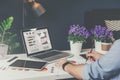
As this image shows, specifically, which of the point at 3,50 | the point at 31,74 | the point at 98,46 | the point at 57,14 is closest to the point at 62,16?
the point at 57,14

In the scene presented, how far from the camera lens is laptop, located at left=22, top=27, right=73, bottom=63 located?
2.45m

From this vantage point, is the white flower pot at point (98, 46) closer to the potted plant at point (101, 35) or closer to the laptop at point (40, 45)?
the potted plant at point (101, 35)

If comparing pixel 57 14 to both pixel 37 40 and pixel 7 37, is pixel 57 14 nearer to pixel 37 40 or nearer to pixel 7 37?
pixel 37 40

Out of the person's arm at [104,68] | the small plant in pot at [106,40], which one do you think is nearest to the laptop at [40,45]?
the small plant in pot at [106,40]

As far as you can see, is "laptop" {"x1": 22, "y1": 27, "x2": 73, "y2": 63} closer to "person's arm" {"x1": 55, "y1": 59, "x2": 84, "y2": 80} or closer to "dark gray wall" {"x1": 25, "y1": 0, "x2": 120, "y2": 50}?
"dark gray wall" {"x1": 25, "y1": 0, "x2": 120, "y2": 50}

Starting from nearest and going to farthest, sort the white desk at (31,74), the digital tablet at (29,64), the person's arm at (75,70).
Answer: the person's arm at (75,70)
the white desk at (31,74)
the digital tablet at (29,64)

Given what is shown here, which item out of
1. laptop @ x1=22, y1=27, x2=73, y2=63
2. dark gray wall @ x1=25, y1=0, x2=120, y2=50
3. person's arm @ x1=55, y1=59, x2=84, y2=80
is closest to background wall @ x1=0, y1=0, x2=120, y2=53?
dark gray wall @ x1=25, y1=0, x2=120, y2=50

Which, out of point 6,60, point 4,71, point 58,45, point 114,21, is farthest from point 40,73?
point 114,21

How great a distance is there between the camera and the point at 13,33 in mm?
2734

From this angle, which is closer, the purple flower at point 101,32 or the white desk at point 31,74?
the white desk at point 31,74

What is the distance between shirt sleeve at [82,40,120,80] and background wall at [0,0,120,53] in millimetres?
1169

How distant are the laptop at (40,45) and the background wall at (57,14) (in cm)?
24

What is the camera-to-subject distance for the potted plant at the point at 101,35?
8.48ft

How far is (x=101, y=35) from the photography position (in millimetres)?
2588
